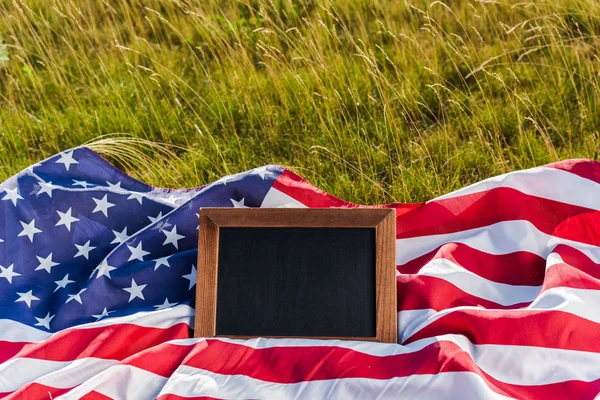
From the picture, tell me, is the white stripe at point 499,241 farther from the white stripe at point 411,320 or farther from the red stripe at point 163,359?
the red stripe at point 163,359

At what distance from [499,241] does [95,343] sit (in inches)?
62.6

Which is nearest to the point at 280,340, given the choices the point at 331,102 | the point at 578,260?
the point at 578,260

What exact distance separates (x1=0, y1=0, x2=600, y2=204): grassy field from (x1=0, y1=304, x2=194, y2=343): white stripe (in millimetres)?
1268

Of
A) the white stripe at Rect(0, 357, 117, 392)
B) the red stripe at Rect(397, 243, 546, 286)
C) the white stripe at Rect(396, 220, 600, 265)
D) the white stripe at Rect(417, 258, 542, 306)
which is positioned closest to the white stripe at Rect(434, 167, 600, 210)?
the white stripe at Rect(396, 220, 600, 265)

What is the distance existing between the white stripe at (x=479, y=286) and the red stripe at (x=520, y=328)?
8.5 inches

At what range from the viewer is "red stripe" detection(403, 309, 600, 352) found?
96.7 inches

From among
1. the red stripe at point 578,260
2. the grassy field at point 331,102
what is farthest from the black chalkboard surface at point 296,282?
the grassy field at point 331,102

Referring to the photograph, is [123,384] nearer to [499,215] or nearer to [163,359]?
[163,359]

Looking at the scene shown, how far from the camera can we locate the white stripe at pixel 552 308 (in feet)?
8.30

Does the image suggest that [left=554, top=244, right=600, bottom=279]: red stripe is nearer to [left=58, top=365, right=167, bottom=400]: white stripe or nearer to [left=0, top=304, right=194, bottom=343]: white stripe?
[left=0, top=304, right=194, bottom=343]: white stripe

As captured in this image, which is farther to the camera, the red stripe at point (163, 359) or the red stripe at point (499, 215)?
the red stripe at point (499, 215)

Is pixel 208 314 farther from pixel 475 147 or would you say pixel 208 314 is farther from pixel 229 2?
pixel 229 2

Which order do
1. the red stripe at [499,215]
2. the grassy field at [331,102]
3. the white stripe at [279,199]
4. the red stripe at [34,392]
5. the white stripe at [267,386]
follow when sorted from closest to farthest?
the white stripe at [267,386], the red stripe at [34,392], the red stripe at [499,215], the white stripe at [279,199], the grassy field at [331,102]

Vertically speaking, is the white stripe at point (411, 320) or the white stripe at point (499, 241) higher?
the white stripe at point (499, 241)
